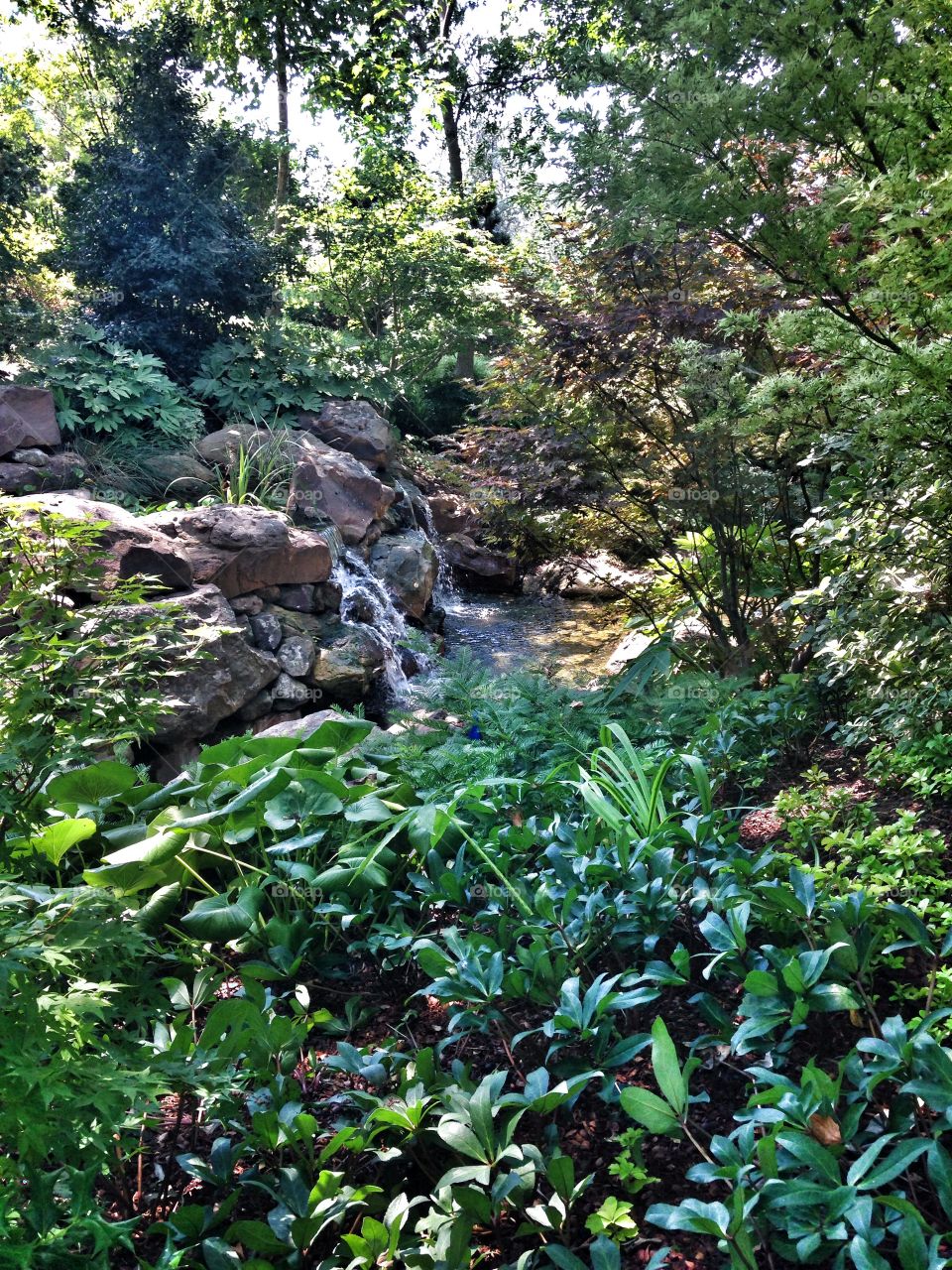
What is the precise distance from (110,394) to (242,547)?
8.35ft

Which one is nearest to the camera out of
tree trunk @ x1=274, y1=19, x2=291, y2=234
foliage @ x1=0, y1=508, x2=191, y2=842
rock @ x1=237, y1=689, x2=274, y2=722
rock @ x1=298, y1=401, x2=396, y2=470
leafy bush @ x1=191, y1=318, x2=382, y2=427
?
foliage @ x1=0, y1=508, x2=191, y2=842

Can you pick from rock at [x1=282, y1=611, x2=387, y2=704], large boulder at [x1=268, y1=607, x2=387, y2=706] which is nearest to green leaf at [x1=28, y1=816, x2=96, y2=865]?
large boulder at [x1=268, y1=607, x2=387, y2=706]

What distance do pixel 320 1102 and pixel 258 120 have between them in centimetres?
1728

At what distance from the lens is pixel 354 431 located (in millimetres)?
9469

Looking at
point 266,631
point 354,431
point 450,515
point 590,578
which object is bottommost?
point 266,631

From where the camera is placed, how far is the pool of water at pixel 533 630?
7.13m

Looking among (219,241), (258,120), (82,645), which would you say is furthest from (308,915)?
(258,120)

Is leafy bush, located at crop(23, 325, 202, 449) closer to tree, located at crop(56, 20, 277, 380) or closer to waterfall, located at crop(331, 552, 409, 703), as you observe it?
tree, located at crop(56, 20, 277, 380)

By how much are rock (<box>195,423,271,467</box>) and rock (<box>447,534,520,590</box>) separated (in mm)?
2926

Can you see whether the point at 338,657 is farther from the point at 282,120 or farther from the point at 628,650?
the point at 282,120

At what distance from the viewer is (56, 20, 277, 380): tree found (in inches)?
356

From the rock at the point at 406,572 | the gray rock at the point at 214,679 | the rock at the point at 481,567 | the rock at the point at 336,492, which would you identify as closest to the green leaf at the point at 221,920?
the gray rock at the point at 214,679

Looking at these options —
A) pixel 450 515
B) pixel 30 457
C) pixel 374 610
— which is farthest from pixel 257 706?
pixel 450 515

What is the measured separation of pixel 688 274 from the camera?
4.80 meters
